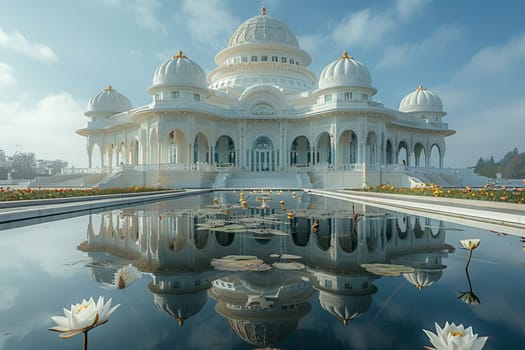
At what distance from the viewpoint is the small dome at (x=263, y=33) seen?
41.5 metres

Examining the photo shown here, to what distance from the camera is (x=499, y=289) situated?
3.07m

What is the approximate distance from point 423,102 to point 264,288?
45322 mm

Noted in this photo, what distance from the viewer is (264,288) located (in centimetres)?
296

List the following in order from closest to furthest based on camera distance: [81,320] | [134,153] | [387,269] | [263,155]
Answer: [81,320] < [387,269] < [263,155] < [134,153]

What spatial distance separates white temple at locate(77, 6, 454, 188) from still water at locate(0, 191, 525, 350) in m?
22.1

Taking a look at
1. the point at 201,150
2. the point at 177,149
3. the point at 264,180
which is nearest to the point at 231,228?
the point at 264,180

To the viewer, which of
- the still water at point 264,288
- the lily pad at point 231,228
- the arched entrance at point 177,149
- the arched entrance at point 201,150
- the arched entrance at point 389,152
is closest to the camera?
the still water at point 264,288

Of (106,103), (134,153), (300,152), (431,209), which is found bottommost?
(431,209)

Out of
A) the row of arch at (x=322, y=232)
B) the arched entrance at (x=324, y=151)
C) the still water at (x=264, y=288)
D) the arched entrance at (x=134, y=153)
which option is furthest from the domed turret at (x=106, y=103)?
the still water at (x=264, y=288)

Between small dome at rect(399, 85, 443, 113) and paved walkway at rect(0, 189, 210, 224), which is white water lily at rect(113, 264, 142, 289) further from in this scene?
small dome at rect(399, 85, 443, 113)

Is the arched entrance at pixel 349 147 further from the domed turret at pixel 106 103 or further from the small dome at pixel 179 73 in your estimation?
the domed turret at pixel 106 103

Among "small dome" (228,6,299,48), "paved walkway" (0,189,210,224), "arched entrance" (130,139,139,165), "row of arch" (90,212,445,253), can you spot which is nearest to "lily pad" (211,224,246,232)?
"row of arch" (90,212,445,253)

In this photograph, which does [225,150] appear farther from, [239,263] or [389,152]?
[239,263]

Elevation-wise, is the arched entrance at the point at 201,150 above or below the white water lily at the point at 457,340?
above
